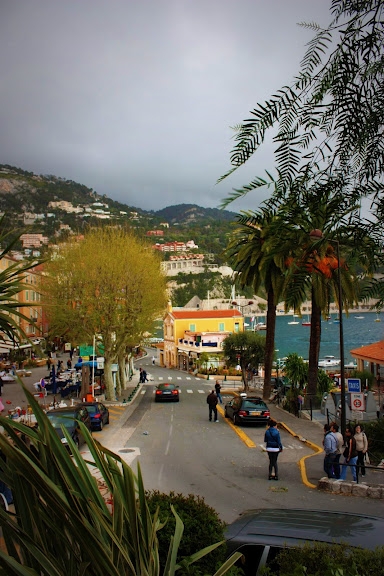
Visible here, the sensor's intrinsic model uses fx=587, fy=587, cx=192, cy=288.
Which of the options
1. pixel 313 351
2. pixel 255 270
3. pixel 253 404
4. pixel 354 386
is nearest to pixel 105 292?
pixel 255 270

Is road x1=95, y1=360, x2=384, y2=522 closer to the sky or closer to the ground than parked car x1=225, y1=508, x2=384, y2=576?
closer to the ground

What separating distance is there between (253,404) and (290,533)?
1767 cm

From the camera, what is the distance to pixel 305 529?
20.1 feet

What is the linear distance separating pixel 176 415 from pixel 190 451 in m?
9.07

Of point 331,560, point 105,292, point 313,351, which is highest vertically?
point 105,292

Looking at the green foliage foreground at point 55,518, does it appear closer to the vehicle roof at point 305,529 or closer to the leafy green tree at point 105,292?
the vehicle roof at point 305,529

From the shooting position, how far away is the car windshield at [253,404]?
917 inches

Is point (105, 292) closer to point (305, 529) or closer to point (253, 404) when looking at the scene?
point (253, 404)

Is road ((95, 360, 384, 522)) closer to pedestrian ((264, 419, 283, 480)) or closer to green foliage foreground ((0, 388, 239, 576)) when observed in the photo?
pedestrian ((264, 419, 283, 480))

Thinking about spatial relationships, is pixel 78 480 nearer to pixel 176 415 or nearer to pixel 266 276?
pixel 176 415

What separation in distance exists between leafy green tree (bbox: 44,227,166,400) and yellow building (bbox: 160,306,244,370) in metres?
36.3

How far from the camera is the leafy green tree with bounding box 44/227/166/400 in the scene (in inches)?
1264

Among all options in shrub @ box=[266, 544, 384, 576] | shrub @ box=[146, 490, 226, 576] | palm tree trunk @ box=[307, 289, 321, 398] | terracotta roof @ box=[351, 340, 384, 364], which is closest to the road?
palm tree trunk @ box=[307, 289, 321, 398]

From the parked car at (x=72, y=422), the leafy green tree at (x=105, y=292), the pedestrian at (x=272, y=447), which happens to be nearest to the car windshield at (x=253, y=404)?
the parked car at (x=72, y=422)
